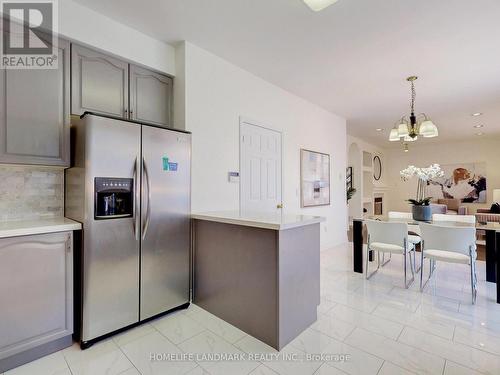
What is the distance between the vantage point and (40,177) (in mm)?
2209

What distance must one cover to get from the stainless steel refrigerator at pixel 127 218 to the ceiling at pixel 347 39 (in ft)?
3.48

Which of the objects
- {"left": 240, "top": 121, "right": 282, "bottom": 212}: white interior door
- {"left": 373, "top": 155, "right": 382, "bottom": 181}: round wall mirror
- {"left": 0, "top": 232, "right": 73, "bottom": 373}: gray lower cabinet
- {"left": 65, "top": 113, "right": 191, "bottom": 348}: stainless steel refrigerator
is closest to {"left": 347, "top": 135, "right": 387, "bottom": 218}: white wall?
{"left": 373, "top": 155, "right": 382, "bottom": 181}: round wall mirror

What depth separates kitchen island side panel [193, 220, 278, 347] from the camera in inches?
75.5

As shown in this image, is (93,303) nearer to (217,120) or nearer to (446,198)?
(217,120)

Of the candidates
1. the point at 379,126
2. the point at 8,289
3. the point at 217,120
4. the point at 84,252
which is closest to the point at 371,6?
the point at 217,120

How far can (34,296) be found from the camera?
67.8 inches

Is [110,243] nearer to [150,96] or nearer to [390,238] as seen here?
[150,96]

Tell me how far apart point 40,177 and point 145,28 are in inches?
67.1

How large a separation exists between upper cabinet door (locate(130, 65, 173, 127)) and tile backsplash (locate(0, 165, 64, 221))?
914 millimetres

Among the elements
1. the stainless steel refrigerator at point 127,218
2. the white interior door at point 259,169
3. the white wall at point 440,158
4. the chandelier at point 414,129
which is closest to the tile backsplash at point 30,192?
the stainless steel refrigerator at point 127,218

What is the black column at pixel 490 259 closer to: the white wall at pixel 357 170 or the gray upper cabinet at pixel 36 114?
the white wall at pixel 357 170

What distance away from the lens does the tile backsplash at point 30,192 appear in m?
2.05

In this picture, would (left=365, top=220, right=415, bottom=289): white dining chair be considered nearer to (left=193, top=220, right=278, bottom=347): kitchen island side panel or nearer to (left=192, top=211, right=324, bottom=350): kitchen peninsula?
(left=192, top=211, right=324, bottom=350): kitchen peninsula

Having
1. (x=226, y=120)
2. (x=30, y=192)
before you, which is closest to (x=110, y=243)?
(x=30, y=192)
